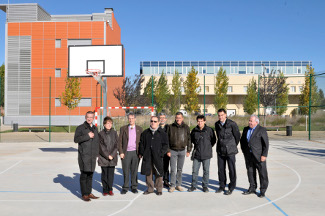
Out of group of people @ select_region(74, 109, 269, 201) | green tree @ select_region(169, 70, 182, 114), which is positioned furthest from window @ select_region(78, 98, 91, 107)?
group of people @ select_region(74, 109, 269, 201)

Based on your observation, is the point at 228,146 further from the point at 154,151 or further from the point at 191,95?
the point at 191,95

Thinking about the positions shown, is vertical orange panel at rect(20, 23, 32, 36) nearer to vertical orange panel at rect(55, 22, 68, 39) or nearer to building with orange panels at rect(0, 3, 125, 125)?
building with orange panels at rect(0, 3, 125, 125)

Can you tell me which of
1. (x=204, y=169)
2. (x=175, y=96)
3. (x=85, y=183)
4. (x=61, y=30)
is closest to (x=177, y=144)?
(x=204, y=169)

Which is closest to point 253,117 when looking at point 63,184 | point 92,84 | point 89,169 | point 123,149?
point 123,149

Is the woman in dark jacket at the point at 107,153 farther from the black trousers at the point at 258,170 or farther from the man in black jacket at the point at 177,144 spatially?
the black trousers at the point at 258,170

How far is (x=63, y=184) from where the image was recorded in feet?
25.5

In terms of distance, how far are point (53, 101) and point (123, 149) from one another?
30430 millimetres

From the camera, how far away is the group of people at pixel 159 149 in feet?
20.8

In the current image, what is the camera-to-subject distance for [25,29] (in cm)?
3669

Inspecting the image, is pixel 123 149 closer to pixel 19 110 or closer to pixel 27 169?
pixel 27 169

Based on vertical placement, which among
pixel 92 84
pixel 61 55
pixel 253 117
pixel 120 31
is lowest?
pixel 253 117

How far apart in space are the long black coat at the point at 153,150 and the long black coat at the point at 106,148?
1.93 ft

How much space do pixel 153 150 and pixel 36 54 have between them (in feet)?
111

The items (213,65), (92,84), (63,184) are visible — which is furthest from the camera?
(213,65)
